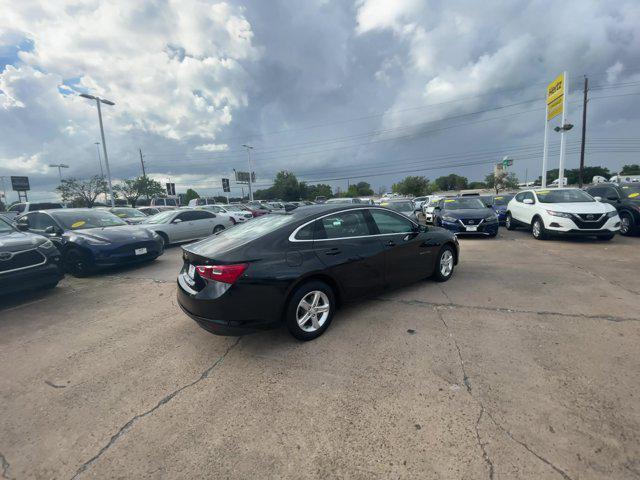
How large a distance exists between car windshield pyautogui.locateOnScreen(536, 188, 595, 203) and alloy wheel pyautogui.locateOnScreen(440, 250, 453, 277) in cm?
630

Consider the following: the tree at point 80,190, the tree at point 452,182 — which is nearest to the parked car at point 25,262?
the tree at point 80,190

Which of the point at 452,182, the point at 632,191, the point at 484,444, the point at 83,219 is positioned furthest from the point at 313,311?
the point at 452,182

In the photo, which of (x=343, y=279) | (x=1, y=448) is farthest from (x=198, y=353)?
(x=343, y=279)

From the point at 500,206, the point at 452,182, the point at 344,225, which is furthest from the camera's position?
the point at 452,182

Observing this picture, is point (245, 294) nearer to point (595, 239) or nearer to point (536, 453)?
point (536, 453)

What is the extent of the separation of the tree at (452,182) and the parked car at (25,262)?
109030 millimetres

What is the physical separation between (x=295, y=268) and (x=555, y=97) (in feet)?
87.5

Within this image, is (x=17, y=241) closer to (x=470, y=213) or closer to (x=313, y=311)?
(x=313, y=311)

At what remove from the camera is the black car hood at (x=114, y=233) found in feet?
21.3

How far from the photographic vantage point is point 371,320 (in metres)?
3.69

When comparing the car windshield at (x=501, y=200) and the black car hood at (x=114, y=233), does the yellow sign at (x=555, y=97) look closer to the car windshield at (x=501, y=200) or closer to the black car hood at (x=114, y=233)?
the car windshield at (x=501, y=200)

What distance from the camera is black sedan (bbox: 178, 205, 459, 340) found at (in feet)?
9.34

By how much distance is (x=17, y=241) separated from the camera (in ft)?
15.5

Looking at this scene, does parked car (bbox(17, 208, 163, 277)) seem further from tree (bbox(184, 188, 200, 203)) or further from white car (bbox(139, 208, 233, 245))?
tree (bbox(184, 188, 200, 203))
